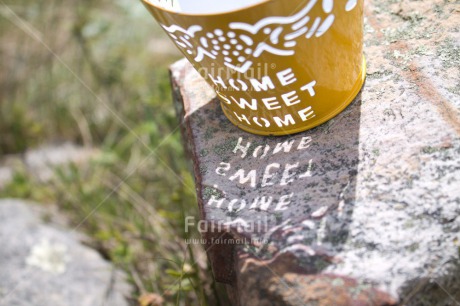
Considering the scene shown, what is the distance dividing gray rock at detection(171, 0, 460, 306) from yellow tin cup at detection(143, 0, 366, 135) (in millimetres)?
81

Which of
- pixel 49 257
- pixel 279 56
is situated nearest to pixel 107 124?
pixel 49 257

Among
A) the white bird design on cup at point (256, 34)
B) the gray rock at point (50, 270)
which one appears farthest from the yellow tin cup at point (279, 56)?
the gray rock at point (50, 270)

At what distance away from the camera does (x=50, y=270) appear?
1947mm

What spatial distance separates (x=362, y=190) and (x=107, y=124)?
1.97 meters

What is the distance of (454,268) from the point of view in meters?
1.08

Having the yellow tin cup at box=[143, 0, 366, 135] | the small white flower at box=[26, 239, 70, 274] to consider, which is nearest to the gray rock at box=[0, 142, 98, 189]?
the small white flower at box=[26, 239, 70, 274]

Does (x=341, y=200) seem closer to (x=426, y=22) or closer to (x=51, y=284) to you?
(x=426, y=22)

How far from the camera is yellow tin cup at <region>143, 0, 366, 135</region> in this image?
1.14m

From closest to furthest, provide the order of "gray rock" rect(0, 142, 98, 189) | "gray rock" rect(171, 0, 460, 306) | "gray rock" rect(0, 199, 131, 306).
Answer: "gray rock" rect(171, 0, 460, 306) < "gray rock" rect(0, 199, 131, 306) < "gray rock" rect(0, 142, 98, 189)

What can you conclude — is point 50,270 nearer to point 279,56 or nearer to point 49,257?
point 49,257

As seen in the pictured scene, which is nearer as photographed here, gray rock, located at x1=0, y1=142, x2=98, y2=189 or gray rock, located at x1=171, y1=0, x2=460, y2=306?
gray rock, located at x1=171, y1=0, x2=460, y2=306

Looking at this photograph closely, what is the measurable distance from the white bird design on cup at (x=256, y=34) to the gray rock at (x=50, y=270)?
109 cm

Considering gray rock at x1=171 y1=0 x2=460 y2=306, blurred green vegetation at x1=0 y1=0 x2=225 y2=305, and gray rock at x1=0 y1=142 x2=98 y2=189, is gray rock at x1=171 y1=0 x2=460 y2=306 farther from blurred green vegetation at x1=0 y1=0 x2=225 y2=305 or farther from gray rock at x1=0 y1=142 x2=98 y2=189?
gray rock at x1=0 y1=142 x2=98 y2=189

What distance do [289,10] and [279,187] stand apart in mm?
470
